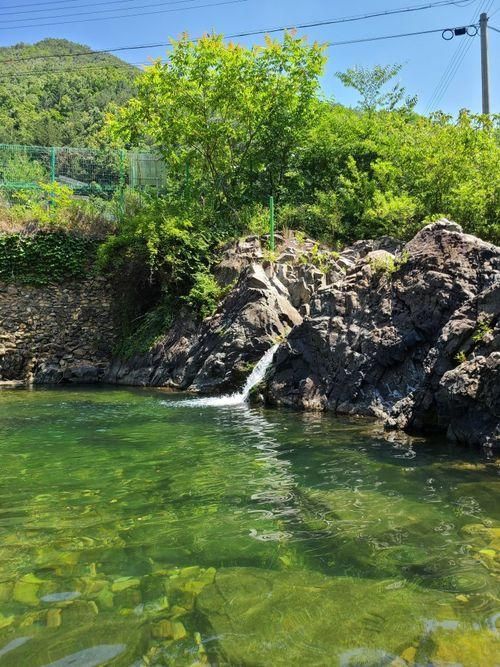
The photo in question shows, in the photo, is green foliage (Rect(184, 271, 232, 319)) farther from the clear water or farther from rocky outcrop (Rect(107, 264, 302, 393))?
the clear water

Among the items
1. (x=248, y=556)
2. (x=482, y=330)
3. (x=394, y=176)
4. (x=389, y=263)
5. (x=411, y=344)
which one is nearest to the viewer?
(x=248, y=556)

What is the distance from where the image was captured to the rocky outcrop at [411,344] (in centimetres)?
641

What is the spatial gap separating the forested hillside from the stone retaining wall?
35808 millimetres

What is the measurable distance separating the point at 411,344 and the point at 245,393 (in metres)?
3.77

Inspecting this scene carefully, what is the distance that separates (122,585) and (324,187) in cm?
1658

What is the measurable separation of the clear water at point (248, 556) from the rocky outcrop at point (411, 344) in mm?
959

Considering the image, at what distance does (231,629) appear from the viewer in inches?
92.1

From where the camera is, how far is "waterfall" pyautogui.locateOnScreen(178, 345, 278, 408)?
1038 centimetres

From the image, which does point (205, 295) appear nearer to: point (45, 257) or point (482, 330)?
point (45, 257)

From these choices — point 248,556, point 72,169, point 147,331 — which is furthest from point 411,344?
point 72,169

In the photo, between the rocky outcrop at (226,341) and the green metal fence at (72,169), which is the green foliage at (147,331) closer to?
the rocky outcrop at (226,341)

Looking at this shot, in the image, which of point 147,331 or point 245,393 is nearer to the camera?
point 245,393

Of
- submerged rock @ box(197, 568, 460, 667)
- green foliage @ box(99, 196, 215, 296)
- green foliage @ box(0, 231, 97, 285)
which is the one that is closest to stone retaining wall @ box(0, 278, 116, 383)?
green foliage @ box(0, 231, 97, 285)

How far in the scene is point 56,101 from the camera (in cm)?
6312
